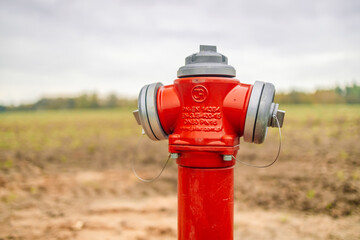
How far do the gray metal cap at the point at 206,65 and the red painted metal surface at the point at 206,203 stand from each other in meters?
0.52

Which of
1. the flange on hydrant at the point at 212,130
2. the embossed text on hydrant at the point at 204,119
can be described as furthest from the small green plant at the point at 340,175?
the embossed text on hydrant at the point at 204,119

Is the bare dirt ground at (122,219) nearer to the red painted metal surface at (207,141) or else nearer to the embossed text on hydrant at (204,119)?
the red painted metal surface at (207,141)

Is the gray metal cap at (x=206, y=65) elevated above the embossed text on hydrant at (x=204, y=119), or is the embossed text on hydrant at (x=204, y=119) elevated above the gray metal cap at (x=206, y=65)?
the gray metal cap at (x=206, y=65)

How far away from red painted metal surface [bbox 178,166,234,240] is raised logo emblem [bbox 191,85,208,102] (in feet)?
1.24

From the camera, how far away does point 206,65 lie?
67.2 inches

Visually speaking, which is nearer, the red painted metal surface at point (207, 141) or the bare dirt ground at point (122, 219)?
the red painted metal surface at point (207, 141)

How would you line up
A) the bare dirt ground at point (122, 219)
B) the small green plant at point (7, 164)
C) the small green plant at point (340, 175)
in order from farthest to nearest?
the small green plant at point (7, 164), the small green plant at point (340, 175), the bare dirt ground at point (122, 219)

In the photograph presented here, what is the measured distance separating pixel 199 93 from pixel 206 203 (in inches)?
23.0

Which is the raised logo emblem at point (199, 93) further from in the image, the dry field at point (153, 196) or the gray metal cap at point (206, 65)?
the dry field at point (153, 196)

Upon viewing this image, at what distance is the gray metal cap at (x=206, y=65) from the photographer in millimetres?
1704

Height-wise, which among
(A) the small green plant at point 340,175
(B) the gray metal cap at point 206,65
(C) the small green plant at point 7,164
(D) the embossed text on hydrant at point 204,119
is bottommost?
(C) the small green plant at point 7,164

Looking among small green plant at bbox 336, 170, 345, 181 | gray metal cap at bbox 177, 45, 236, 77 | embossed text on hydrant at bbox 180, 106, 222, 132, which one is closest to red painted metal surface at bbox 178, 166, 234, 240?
embossed text on hydrant at bbox 180, 106, 222, 132

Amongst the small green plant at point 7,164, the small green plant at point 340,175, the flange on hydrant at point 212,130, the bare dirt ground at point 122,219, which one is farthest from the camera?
the small green plant at point 7,164

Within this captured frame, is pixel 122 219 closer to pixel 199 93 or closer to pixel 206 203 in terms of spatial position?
pixel 206 203
